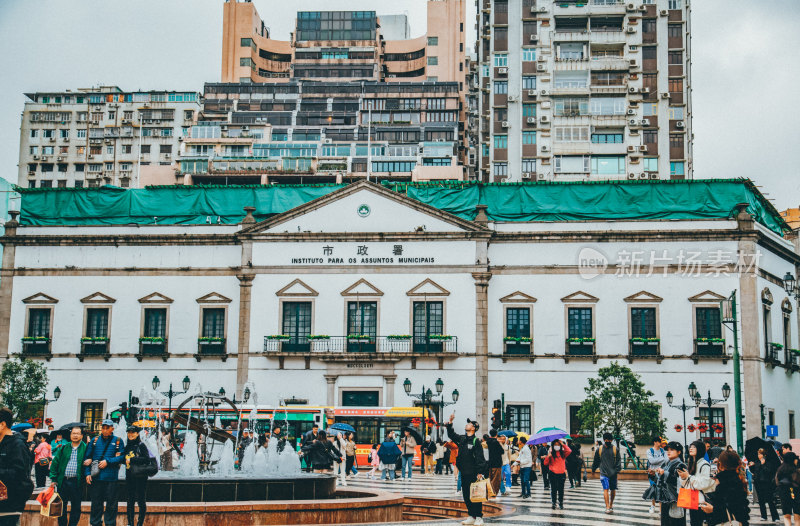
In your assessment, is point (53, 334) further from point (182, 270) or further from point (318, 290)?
point (318, 290)

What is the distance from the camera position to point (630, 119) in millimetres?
64562

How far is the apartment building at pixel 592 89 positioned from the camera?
64.8m

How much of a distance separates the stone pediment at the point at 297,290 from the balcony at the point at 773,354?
1846cm

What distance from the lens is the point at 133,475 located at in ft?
48.0

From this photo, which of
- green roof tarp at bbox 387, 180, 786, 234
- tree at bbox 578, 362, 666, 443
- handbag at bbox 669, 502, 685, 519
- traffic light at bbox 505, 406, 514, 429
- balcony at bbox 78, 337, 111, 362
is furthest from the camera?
balcony at bbox 78, 337, 111, 362

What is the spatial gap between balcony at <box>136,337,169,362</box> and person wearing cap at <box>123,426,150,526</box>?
2830 centimetres

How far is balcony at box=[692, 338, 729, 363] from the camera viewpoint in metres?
40.3

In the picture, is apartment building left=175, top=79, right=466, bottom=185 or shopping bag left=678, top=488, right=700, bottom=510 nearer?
shopping bag left=678, top=488, right=700, bottom=510

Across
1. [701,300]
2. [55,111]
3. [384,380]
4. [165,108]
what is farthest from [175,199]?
[55,111]

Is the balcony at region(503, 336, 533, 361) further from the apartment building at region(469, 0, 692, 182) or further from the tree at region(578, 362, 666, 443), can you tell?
the apartment building at region(469, 0, 692, 182)

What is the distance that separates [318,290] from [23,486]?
31.5 metres

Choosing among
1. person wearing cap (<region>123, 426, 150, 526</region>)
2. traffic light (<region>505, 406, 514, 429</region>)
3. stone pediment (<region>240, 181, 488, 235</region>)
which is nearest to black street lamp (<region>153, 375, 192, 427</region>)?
stone pediment (<region>240, 181, 488, 235</region>)

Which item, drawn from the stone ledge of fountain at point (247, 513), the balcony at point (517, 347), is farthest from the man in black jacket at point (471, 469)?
the balcony at point (517, 347)

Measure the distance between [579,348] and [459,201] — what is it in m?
8.07
